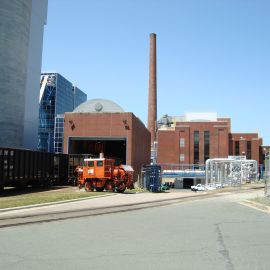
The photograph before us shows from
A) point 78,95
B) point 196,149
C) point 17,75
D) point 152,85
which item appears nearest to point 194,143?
point 196,149

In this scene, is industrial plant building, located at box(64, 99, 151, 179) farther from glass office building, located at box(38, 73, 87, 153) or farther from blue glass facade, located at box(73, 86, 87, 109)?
blue glass facade, located at box(73, 86, 87, 109)

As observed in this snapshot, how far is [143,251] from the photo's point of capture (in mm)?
9695

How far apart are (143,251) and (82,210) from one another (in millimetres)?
9974

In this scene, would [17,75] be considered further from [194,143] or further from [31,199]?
[194,143]

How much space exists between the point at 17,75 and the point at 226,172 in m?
41.3

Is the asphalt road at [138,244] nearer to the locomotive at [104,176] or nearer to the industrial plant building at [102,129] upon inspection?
the locomotive at [104,176]

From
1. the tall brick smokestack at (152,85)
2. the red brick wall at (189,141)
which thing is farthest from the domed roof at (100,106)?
the red brick wall at (189,141)

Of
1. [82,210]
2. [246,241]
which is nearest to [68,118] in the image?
[82,210]

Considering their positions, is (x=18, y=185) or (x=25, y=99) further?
(x=25, y=99)

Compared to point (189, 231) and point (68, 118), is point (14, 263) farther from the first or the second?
point (68, 118)

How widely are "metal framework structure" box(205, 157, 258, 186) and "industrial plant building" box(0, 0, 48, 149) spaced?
1456 inches

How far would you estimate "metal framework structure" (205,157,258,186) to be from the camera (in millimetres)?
47750

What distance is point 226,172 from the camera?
53219 mm

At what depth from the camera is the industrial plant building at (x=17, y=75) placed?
240 ft
